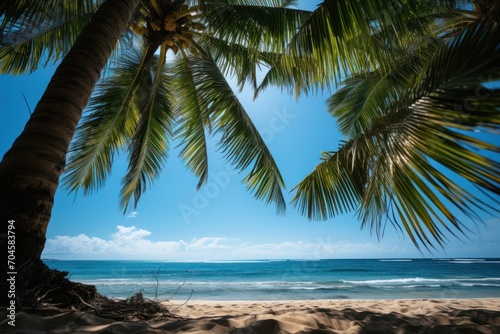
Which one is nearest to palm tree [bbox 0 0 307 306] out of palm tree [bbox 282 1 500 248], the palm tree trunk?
the palm tree trunk

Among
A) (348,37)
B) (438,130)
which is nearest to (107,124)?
(348,37)

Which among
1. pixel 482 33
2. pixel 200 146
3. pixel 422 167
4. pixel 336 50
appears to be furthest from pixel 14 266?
pixel 200 146

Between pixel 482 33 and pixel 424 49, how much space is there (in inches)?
131

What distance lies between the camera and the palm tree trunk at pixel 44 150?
73.3 inches

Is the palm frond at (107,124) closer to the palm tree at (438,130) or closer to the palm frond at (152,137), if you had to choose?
the palm frond at (152,137)

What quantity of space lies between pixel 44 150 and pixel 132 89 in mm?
3070

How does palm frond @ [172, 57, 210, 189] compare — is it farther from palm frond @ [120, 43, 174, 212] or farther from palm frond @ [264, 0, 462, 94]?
palm frond @ [264, 0, 462, 94]

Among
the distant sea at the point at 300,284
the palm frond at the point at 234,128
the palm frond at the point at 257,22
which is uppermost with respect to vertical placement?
the palm frond at the point at 257,22

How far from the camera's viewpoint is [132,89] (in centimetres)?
483

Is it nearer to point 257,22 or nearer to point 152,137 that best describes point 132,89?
point 152,137

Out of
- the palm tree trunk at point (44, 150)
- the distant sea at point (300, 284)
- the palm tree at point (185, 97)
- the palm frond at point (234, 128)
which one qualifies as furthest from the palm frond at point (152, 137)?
the palm tree trunk at point (44, 150)

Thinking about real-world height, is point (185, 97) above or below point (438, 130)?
above

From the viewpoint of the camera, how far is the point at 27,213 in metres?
1.88

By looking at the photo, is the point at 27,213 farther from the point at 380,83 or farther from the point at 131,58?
the point at 380,83
